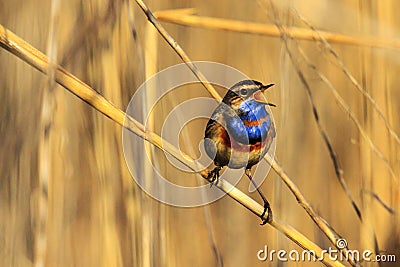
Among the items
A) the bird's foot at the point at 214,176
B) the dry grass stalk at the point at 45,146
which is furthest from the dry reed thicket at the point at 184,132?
the bird's foot at the point at 214,176

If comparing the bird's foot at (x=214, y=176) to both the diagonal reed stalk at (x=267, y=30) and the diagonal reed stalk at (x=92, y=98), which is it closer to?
the diagonal reed stalk at (x=92, y=98)

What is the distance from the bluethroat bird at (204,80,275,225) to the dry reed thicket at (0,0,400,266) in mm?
70

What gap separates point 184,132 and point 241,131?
19 cm

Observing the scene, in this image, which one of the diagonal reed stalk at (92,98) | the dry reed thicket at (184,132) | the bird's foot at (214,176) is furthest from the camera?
the dry reed thicket at (184,132)

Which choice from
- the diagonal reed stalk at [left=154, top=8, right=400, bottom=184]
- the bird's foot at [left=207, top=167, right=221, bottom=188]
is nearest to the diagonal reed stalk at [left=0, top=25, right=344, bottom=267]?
the bird's foot at [left=207, top=167, right=221, bottom=188]

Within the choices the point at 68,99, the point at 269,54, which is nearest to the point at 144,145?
the point at 68,99

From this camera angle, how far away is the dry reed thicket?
3.60 feet

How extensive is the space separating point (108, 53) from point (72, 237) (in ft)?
1.36

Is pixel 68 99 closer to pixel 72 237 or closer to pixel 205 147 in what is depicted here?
pixel 72 237

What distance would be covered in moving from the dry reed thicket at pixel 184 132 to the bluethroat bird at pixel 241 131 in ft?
0.23

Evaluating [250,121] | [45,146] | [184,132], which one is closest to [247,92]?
[250,121]

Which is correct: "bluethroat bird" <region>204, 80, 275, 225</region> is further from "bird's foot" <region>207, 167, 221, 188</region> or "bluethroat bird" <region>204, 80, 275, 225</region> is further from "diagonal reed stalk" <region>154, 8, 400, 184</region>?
"diagonal reed stalk" <region>154, 8, 400, 184</region>

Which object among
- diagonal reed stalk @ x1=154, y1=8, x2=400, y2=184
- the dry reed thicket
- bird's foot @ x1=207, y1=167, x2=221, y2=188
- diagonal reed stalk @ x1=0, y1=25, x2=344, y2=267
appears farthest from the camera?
diagonal reed stalk @ x1=154, y1=8, x2=400, y2=184

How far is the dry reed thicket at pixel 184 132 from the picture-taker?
3.60ft
